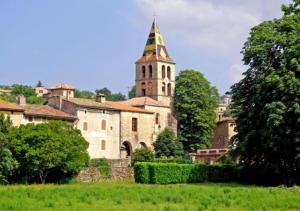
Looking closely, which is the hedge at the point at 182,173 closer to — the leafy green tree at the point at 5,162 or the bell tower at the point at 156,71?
the leafy green tree at the point at 5,162

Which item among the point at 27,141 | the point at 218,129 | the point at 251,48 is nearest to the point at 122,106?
the point at 218,129

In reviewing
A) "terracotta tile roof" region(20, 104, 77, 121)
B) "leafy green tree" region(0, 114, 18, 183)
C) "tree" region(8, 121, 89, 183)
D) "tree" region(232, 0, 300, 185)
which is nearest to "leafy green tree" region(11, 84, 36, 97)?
"terracotta tile roof" region(20, 104, 77, 121)

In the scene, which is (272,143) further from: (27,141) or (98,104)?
(98,104)

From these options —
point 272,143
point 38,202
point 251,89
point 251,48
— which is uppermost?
point 251,48

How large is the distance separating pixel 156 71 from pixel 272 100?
2024 inches

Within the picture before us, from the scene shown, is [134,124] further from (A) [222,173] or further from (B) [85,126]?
(A) [222,173]

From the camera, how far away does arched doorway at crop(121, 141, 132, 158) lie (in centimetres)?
7727

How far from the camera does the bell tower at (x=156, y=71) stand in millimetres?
89250

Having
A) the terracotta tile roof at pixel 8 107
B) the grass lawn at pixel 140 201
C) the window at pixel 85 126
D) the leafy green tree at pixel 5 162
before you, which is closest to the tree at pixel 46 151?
the leafy green tree at pixel 5 162

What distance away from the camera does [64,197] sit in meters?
25.4

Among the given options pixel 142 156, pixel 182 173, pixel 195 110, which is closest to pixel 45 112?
pixel 142 156

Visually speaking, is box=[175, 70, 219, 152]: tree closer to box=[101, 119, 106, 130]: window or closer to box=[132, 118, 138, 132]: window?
box=[132, 118, 138, 132]: window

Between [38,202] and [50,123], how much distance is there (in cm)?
2829

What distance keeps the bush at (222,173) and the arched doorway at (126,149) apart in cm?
2433
